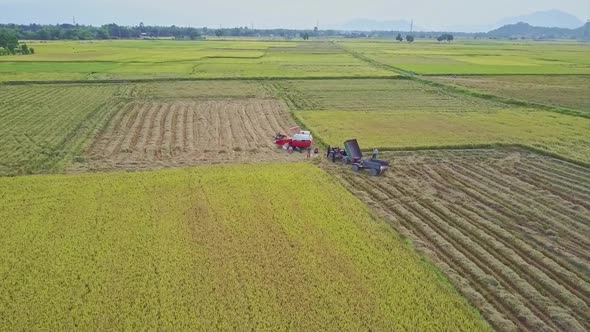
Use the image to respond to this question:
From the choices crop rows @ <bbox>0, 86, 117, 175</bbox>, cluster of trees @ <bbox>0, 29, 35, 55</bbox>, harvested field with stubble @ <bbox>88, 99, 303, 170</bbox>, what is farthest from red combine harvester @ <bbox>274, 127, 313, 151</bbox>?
cluster of trees @ <bbox>0, 29, 35, 55</bbox>

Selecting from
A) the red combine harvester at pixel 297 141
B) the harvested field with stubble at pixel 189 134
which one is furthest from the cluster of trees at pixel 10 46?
the red combine harvester at pixel 297 141

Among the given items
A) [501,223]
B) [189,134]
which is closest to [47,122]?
[189,134]

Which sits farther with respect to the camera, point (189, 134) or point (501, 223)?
point (189, 134)

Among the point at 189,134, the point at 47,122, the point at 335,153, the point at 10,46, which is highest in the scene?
the point at 10,46

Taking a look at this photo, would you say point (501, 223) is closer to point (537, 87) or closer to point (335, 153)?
point (335, 153)

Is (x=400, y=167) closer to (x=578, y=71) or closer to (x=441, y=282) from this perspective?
(x=441, y=282)

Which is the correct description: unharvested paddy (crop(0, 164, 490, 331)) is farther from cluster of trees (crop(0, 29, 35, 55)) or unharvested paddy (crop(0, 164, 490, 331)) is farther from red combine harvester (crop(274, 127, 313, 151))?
cluster of trees (crop(0, 29, 35, 55))

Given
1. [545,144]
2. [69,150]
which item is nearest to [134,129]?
[69,150]
